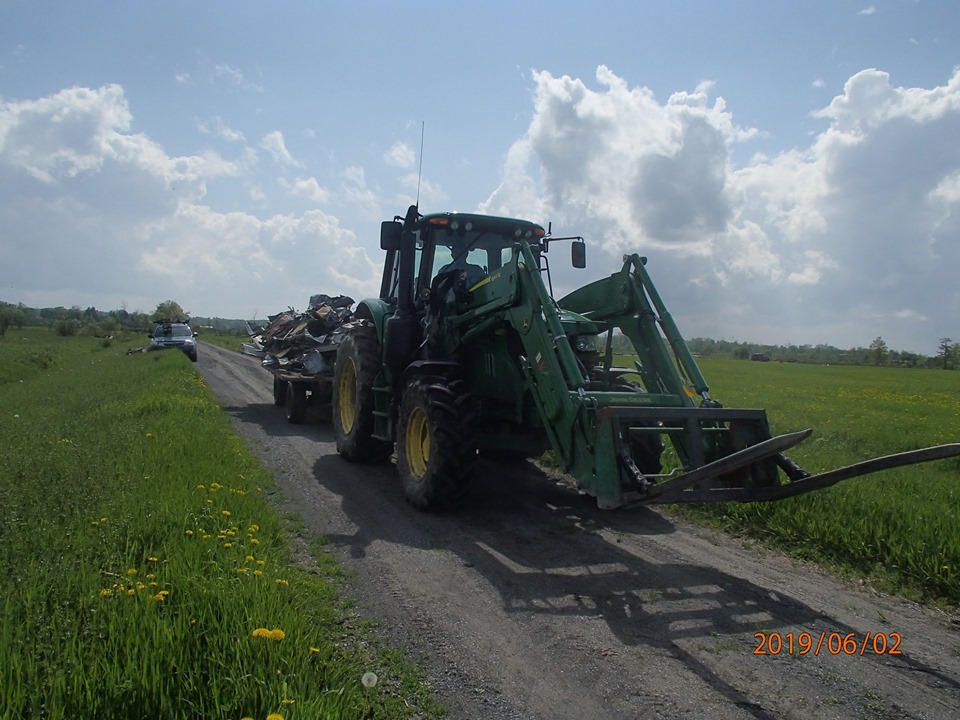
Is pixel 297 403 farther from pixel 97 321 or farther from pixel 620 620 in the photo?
pixel 97 321

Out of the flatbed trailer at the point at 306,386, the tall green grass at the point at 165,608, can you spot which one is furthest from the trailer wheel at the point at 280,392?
the tall green grass at the point at 165,608

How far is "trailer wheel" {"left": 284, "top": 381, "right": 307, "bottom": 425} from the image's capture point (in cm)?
1254

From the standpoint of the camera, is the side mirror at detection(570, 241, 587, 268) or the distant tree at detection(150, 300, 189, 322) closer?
the side mirror at detection(570, 241, 587, 268)

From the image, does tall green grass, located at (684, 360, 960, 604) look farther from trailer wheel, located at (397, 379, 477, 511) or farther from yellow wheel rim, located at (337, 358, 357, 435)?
yellow wheel rim, located at (337, 358, 357, 435)

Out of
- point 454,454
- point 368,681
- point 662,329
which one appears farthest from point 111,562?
point 662,329

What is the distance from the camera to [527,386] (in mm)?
6305

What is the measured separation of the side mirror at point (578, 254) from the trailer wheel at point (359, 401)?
287 cm

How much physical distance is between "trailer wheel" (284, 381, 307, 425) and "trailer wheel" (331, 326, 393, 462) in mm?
2781

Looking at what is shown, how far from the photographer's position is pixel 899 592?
15.8 ft

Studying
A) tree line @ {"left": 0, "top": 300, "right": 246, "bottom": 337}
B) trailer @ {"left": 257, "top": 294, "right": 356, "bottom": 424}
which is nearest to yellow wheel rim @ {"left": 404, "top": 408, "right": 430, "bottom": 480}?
trailer @ {"left": 257, "top": 294, "right": 356, "bottom": 424}

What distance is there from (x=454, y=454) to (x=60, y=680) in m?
4.01

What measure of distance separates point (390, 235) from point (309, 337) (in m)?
6.30

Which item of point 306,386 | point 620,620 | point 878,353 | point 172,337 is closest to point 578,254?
point 620,620

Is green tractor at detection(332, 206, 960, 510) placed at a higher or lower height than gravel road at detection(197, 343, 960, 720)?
higher
